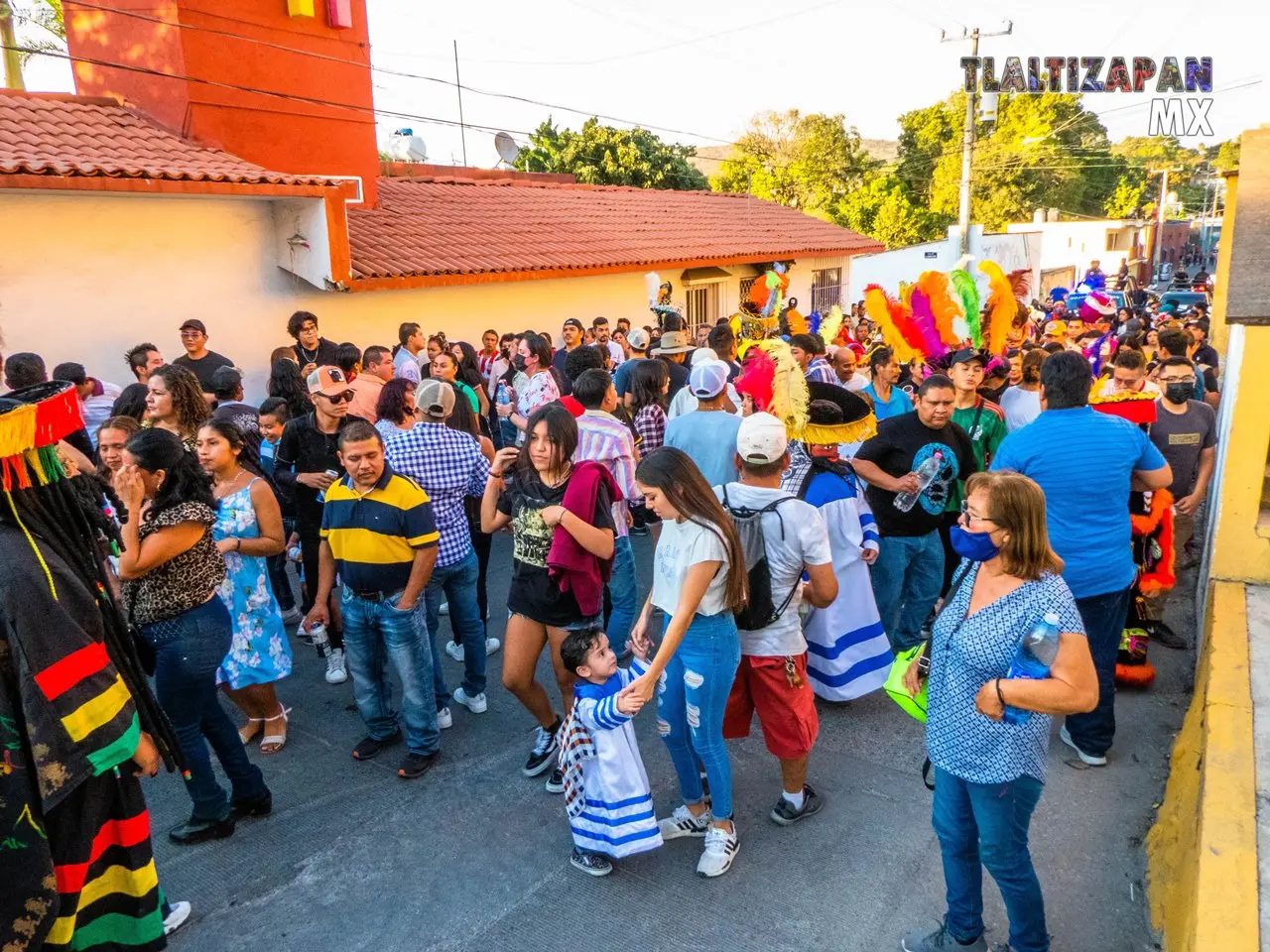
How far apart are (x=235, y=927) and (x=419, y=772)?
1.05m

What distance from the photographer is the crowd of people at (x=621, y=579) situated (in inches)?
99.6

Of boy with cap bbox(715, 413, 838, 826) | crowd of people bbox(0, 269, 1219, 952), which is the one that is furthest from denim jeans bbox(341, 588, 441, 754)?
boy with cap bbox(715, 413, 838, 826)

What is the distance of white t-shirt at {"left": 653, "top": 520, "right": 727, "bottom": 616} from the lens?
3.02 metres

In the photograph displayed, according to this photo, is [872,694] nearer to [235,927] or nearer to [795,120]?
[235,927]

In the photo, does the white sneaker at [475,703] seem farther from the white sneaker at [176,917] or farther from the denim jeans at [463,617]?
the white sneaker at [176,917]

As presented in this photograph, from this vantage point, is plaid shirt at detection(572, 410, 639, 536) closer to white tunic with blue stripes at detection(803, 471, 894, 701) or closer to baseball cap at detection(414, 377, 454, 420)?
baseball cap at detection(414, 377, 454, 420)

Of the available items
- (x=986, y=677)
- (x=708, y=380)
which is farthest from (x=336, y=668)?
(x=986, y=677)

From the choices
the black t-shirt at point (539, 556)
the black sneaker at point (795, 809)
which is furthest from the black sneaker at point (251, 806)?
the black sneaker at point (795, 809)

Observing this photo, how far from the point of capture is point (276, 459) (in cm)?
514

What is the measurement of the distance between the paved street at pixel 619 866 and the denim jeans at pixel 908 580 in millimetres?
698

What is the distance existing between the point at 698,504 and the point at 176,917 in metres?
2.43

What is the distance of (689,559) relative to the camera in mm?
3039

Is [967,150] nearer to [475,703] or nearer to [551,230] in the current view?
[551,230]

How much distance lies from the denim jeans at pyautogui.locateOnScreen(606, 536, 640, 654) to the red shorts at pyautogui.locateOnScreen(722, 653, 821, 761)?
3.51 feet
